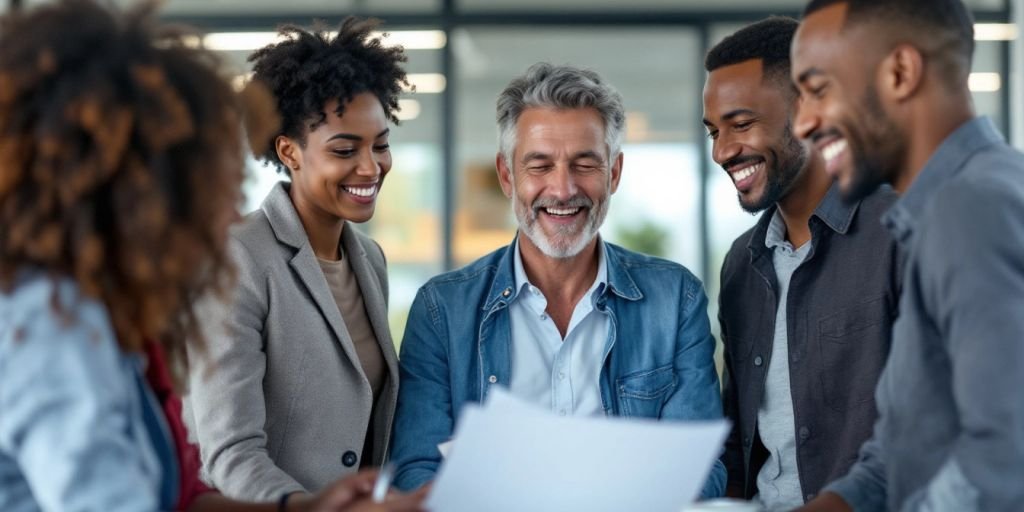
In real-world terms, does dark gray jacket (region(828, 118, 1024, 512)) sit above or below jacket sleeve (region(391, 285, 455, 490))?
above

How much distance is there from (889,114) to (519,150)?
1.13 m

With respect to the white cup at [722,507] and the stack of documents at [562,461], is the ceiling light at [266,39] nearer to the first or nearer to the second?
the white cup at [722,507]

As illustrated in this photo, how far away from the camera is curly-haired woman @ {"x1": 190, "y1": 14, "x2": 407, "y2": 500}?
2244 millimetres

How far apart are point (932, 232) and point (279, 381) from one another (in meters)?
1.46

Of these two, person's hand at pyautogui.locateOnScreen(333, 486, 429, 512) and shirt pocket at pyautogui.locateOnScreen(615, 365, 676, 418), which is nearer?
person's hand at pyautogui.locateOnScreen(333, 486, 429, 512)

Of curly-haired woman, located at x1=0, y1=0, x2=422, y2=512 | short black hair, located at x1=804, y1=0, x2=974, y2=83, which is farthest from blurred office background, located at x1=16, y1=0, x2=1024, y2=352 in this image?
curly-haired woman, located at x1=0, y1=0, x2=422, y2=512

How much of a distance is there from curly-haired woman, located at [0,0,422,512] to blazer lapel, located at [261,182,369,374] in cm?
105

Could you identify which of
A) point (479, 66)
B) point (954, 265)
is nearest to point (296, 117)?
point (954, 265)

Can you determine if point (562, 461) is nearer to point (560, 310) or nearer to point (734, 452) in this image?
point (560, 310)

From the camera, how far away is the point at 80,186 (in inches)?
48.0

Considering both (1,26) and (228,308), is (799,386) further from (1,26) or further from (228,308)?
(1,26)

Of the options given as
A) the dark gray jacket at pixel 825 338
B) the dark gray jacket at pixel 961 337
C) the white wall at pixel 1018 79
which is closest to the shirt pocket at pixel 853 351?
the dark gray jacket at pixel 825 338

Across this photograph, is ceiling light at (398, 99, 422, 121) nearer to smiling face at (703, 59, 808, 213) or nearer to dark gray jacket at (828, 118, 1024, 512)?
smiling face at (703, 59, 808, 213)

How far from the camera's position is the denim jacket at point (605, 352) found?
8.08ft
